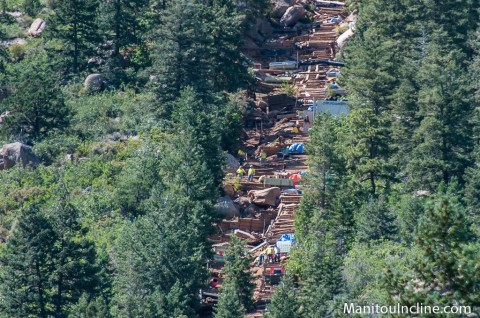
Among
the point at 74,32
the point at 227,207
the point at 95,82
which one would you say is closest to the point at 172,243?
the point at 227,207

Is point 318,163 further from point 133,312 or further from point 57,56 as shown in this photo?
point 57,56

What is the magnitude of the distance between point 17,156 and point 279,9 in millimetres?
30854

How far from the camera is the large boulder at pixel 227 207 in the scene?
249ft

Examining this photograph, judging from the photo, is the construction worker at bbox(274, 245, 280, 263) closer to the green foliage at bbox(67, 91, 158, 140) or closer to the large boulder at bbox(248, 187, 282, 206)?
the large boulder at bbox(248, 187, 282, 206)

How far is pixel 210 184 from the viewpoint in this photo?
230ft

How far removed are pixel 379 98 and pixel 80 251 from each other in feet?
70.9

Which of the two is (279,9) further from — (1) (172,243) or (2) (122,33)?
(1) (172,243)

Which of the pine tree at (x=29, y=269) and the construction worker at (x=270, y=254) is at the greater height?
the pine tree at (x=29, y=269)

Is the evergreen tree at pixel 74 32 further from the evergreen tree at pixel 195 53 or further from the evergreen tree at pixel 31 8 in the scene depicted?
the evergreen tree at pixel 31 8

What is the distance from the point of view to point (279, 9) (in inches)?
4166

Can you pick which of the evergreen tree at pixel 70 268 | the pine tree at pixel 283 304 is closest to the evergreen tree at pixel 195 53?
the evergreen tree at pixel 70 268

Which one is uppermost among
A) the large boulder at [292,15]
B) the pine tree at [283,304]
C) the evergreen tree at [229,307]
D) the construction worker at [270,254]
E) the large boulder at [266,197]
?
the pine tree at [283,304]

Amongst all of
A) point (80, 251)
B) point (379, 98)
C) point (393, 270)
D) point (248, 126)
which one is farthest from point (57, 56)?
point (393, 270)

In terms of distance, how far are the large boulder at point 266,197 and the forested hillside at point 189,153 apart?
3.44 meters
